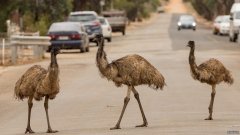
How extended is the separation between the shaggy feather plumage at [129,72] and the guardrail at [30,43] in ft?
64.2

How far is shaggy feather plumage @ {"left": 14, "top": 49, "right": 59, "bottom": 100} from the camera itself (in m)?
13.0

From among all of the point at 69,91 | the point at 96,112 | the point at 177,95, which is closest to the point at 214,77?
the point at 96,112

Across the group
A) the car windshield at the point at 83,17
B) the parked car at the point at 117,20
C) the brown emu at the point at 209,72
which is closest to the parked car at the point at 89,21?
the car windshield at the point at 83,17

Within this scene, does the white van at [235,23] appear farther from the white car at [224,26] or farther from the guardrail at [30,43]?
the guardrail at [30,43]

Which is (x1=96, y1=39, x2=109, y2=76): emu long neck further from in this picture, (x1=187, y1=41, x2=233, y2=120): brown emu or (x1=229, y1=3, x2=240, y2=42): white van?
(x1=229, y1=3, x2=240, y2=42): white van

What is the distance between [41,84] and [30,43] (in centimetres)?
2056

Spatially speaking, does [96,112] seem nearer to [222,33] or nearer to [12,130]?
[12,130]

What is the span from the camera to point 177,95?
19.8 metres

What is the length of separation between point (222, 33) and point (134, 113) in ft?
171

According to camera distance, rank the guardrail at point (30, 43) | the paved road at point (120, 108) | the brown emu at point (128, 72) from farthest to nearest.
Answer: the guardrail at point (30, 43), the paved road at point (120, 108), the brown emu at point (128, 72)

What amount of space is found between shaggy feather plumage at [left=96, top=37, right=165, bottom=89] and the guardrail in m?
19.6

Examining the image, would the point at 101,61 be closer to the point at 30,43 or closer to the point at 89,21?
the point at 30,43

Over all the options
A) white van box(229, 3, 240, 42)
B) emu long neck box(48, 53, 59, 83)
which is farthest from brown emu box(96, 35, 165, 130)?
white van box(229, 3, 240, 42)

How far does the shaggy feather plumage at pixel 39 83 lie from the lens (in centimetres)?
1302
